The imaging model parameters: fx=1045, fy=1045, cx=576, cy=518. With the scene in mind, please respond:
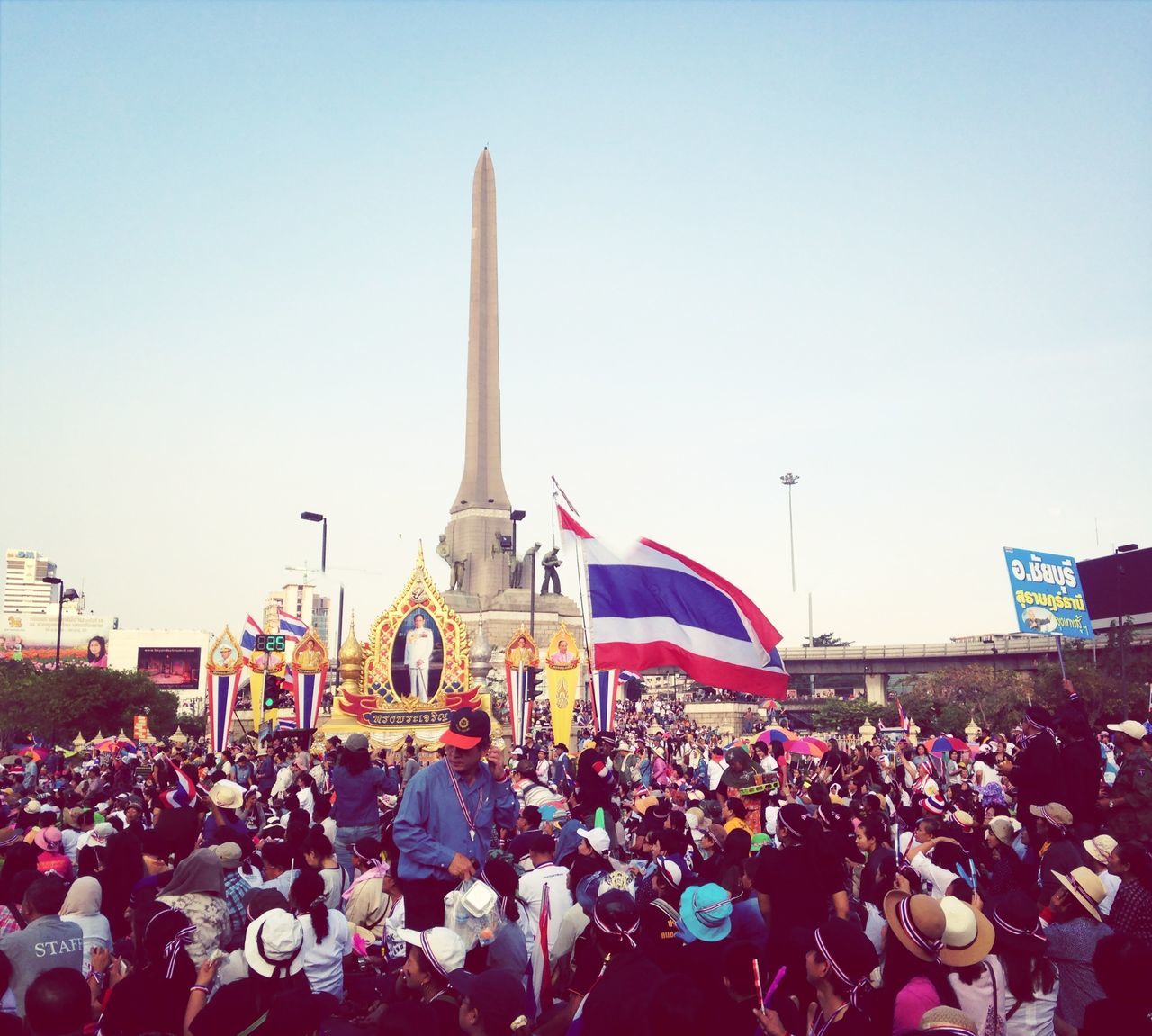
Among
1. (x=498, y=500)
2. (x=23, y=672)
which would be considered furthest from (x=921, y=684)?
(x=23, y=672)

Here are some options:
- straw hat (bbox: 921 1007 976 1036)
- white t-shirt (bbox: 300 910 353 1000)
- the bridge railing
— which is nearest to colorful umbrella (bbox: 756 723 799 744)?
white t-shirt (bbox: 300 910 353 1000)

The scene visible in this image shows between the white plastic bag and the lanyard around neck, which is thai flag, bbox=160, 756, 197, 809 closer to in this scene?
the lanyard around neck

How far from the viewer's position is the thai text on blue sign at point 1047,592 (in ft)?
98.5

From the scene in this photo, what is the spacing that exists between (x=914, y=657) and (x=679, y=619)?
2700 inches

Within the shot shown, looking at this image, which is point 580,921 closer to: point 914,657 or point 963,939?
point 963,939

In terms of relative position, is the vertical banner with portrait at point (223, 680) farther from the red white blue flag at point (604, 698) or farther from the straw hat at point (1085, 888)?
the straw hat at point (1085, 888)

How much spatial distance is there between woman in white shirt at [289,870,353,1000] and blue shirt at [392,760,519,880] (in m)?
0.51

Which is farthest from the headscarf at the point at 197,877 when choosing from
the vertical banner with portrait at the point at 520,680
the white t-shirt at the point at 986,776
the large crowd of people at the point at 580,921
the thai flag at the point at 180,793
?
the vertical banner with portrait at the point at 520,680

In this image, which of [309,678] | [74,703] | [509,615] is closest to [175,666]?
[509,615]

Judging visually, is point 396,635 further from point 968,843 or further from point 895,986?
point 895,986

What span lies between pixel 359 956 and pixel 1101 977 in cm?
515

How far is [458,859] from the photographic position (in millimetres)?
5961

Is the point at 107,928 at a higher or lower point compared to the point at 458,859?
lower

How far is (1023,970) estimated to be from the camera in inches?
222
